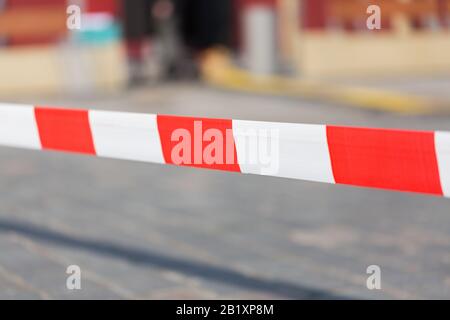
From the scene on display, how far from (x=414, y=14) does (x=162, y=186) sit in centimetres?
1014

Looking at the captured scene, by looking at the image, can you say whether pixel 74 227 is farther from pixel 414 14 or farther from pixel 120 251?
pixel 414 14

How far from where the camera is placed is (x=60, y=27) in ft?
51.8

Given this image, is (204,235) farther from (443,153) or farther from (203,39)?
(203,39)

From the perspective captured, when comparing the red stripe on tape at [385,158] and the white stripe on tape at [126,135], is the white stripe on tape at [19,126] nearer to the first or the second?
the white stripe on tape at [126,135]

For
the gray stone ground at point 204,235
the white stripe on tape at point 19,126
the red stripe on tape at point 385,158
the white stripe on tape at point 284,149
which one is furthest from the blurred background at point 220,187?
the red stripe on tape at point 385,158

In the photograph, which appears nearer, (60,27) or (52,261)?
(52,261)

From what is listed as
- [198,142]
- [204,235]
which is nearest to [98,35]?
[204,235]

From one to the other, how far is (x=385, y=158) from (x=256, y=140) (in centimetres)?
59

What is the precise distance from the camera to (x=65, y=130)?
4.47 meters

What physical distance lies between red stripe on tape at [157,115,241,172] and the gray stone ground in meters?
0.75

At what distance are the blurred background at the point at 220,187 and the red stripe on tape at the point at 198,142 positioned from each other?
754mm

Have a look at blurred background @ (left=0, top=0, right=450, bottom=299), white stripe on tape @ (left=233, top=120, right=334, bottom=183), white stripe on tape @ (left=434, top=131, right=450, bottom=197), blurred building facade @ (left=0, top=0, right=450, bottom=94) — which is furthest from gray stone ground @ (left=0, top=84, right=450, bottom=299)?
blurred building facade @ (left=0, top=0, right=450, bottom=94)
